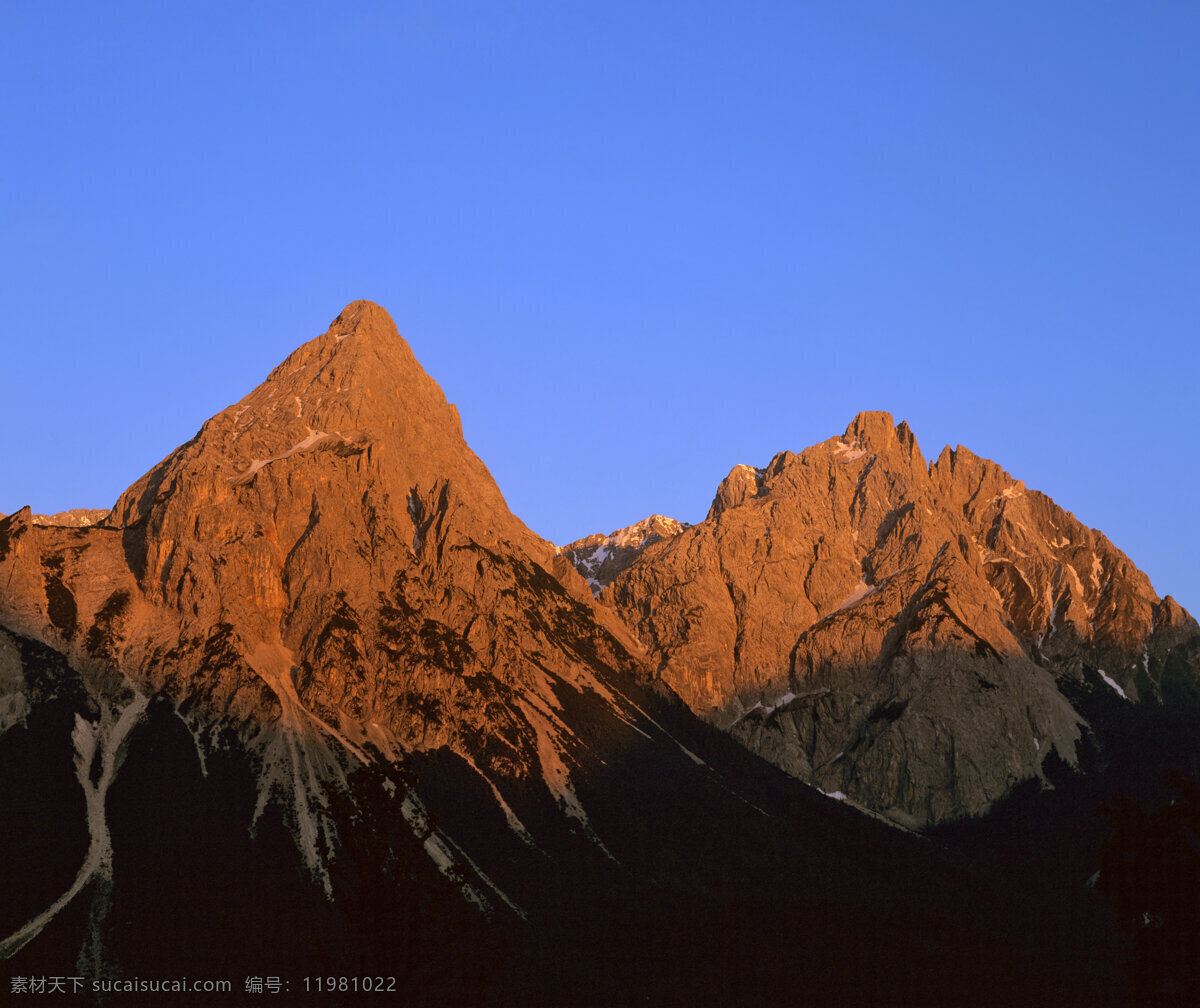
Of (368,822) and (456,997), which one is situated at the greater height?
(368,822)

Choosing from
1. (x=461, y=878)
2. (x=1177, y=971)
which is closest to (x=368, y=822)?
(x=461, y=878)

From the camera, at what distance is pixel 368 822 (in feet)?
322

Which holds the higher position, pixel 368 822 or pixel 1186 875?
pixel 368 822

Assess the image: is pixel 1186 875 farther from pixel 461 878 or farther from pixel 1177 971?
pixel 461 878

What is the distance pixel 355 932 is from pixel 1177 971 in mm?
44680

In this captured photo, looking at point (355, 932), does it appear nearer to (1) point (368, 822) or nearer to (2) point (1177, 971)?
(1) point (368, 822)

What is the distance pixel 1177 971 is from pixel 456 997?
39.4 meters

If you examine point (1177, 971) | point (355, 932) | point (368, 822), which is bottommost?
point (1177, 971)

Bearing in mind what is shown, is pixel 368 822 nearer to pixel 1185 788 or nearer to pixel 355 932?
pixel 355 932

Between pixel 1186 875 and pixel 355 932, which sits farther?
pixel 355 932

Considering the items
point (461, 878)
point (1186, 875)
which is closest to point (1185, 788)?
point (1186, 875)

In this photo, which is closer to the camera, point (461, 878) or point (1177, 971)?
point (1177, 971)

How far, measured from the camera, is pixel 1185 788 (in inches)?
3583

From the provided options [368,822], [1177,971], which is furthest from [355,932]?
[1177,971]
